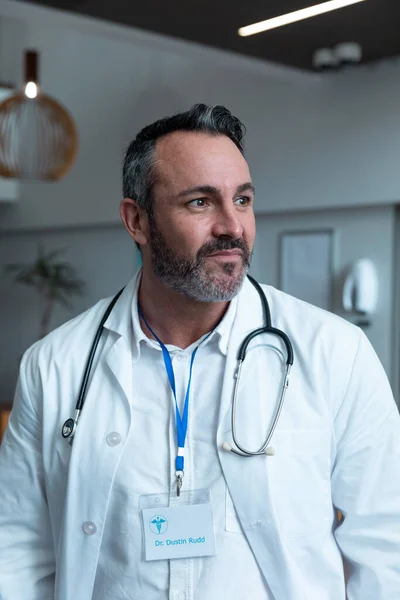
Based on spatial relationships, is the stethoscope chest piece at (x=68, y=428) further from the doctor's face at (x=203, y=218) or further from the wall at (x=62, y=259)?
the wall at (x=62, y=259)

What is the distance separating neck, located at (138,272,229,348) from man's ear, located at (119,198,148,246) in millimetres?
109

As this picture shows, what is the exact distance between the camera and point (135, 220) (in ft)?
5.62

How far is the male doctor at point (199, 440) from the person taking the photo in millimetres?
1446

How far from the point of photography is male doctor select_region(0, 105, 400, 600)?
4.75 ft

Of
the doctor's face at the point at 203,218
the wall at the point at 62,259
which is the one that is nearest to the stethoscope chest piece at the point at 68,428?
the doctor's face at the point at 203,218

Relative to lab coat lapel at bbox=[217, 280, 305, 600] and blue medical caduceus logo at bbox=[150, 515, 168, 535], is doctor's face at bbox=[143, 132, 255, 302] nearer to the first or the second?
lab coat lapel at bbox=[217, 280, 305, 600]

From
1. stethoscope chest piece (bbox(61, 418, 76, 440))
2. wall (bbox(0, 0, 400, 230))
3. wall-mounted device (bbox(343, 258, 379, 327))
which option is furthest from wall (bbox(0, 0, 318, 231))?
stethoscope chest piece (bbox(61, 418, 76, 440))

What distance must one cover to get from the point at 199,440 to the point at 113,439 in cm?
17

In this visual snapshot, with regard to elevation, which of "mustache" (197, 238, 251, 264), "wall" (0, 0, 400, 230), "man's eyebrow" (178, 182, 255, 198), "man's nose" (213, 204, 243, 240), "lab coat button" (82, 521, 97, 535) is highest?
"wall" (0, 0, 400, 230)

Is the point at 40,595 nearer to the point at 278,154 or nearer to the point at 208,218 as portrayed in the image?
the point at 208,218

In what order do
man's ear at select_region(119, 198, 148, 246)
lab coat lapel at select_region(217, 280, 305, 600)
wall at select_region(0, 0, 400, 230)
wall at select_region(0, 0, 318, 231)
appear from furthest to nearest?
wall at select_region(0, 0, 318, 231)
wall at select_region(0, 0, 400, 230)
man's ear at select_region(119, 198, 148, 246)
lab coat lapel at select_region(217, 280, 305, 600)

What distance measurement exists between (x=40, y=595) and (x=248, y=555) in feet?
1.58

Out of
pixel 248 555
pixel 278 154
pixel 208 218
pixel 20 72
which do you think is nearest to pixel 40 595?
pixel 248 555

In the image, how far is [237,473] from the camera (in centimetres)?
145
